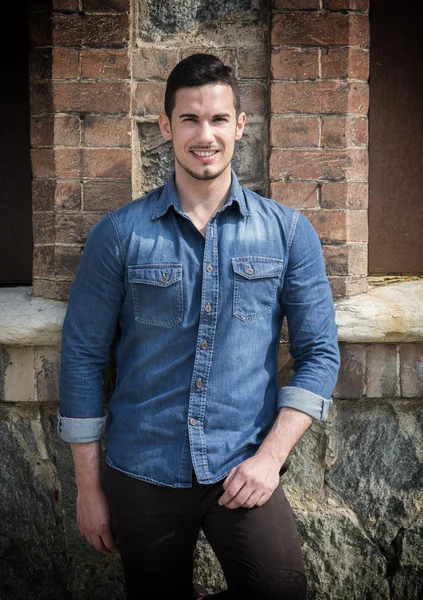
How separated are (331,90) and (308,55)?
16cm

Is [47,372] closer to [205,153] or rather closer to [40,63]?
[205,153]

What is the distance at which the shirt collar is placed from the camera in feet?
7.73

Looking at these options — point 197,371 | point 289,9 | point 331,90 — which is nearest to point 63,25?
point 289,9

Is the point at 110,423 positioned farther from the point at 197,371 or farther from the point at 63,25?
the point at 63,25

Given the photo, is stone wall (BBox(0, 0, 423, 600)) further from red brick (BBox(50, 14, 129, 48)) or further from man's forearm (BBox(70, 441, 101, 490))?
man's forearm (BBox(70, 441, 101, 490))

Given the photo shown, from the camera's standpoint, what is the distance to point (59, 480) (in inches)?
111

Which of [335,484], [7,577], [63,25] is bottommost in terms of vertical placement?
[7,577]

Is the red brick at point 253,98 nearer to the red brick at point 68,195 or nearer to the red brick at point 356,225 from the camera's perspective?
the red brick at point 356,225

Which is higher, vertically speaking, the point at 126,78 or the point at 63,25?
the point at 63,25

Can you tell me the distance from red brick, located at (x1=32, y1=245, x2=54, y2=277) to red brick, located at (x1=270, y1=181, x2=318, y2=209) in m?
0.92

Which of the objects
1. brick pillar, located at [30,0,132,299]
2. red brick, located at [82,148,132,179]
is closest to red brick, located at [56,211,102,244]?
brick pillar, located at [30,0,132,299]

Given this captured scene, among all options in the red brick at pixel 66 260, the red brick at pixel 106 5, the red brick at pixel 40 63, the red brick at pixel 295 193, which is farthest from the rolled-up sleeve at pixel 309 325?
the red brick at pixel 40 63

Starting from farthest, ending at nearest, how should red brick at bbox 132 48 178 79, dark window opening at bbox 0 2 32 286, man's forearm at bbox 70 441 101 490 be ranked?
dark window opening at bbox 0 2 32 286, red brick at bbox 132 48 178 79, man's forearm at bbox 70 441 101 490

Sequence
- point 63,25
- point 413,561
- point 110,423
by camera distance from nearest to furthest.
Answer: point 110,423, point 63,25, point 413,561
